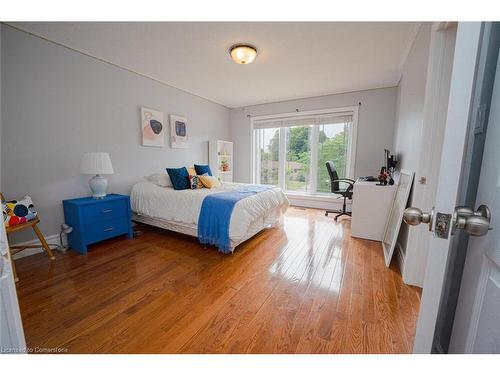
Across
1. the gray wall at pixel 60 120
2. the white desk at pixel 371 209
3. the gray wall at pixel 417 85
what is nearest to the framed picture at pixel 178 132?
the gray wall at pixel 60 120

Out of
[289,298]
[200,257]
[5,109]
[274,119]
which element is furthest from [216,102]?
[289,298]

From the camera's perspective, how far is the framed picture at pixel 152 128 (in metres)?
3.34

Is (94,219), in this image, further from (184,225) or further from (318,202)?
(318,202)

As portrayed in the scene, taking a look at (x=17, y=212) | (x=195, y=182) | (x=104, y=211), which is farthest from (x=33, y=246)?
(x=195, y=182)

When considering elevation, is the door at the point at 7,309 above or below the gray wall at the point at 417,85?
below

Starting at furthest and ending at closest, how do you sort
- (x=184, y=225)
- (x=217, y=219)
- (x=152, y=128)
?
(x=152, y=128) < (x=184, y=225) < (x=217, y=219)

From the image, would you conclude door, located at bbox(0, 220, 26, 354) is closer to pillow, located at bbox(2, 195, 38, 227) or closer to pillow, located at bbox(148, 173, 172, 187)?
pillow, located at bbox(2, 195, 38, 227)

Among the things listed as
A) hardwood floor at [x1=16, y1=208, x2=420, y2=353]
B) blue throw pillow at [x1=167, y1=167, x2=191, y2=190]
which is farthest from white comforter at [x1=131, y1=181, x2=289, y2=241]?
hardwood floor at [x1=16, y1=208, x2=420, y2=353]

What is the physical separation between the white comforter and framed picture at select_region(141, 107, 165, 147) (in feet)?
2.37

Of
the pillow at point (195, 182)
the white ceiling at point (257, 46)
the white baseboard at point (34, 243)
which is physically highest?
the white ceiling at point (257, 46)

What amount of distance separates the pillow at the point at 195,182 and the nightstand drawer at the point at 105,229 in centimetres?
100

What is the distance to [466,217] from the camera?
53 cm

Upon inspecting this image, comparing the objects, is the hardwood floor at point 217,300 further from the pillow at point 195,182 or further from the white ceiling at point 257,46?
the white ceiling at point 257,46

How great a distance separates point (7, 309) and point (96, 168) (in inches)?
83.3
